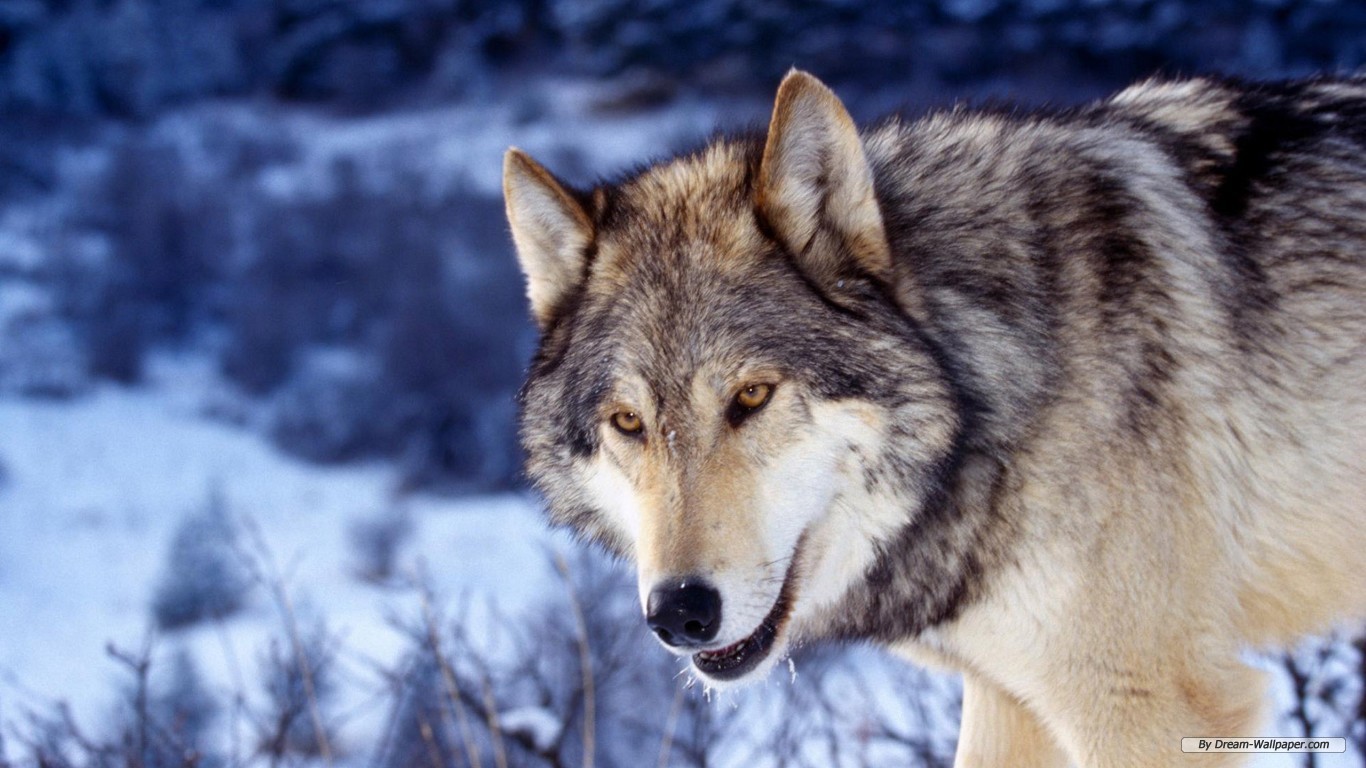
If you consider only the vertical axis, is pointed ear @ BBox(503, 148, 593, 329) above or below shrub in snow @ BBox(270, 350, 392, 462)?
above

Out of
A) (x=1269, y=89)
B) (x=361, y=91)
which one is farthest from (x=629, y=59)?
(x=1269, y=89)

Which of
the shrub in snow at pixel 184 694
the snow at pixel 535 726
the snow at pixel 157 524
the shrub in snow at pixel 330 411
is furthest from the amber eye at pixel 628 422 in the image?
the shrub in snow at pixel 330 411

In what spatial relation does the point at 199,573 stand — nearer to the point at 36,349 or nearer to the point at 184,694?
the point at 184,694

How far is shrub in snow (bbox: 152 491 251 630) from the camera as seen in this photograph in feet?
63.1

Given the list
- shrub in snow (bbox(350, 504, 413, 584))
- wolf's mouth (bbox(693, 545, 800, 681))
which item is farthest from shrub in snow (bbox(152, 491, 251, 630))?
wolf's mouth (bbox(693, 545, 800, 681))

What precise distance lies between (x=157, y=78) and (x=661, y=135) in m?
25.5

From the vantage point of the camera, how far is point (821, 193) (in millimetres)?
2734

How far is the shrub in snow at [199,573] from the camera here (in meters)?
19.2

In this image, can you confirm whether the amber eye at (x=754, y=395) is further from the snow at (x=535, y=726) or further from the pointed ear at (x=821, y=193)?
the snow at (x=535, y=726)

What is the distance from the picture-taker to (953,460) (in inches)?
104

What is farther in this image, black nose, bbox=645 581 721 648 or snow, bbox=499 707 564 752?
snow, bbox=499 707 564 752

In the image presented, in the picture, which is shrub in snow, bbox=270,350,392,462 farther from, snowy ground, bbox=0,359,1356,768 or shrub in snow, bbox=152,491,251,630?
shrub in snow, bbox=152,491,251,630

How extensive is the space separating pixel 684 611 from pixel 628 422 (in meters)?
0.50

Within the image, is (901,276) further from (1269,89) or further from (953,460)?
(1269,89)
